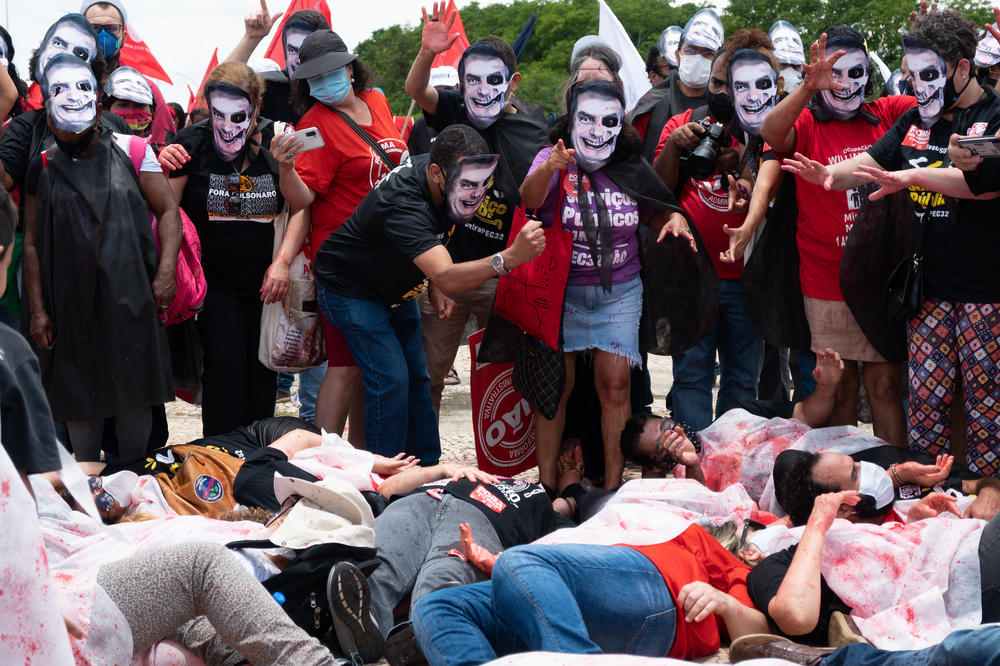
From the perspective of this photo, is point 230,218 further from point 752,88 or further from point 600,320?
point 752,88

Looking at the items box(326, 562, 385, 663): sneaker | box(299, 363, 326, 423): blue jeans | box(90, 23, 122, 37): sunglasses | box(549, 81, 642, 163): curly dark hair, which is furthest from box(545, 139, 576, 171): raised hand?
box(90, 23, 122, 37): sunglasses

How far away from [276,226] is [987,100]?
9.92ft

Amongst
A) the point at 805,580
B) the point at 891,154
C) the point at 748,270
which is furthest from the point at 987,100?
the point at 805,580

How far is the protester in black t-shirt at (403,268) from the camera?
4.48m

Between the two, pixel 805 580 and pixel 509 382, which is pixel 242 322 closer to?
pixel 509 382

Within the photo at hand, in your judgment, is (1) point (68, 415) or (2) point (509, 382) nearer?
(1) point (68, 415)

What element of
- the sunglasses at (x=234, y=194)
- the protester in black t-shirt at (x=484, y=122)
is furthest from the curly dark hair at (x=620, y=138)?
the sunglasses at (x=234, y=194)

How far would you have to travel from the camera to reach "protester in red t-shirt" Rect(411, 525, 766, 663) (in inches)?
117

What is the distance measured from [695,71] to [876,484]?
2.56m

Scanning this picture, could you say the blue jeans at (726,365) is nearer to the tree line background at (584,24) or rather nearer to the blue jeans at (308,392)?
the blue jeans at (308,392)

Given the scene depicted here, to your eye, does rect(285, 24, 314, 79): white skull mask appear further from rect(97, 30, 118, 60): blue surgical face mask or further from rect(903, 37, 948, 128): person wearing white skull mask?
rect(903, 37, 948, 128): person wearing white skull mask

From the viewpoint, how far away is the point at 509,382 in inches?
206

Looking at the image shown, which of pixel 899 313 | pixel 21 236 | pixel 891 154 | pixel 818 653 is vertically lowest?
pixel 818 653

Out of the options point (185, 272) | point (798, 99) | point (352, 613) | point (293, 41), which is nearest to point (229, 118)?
point (185, 272)
